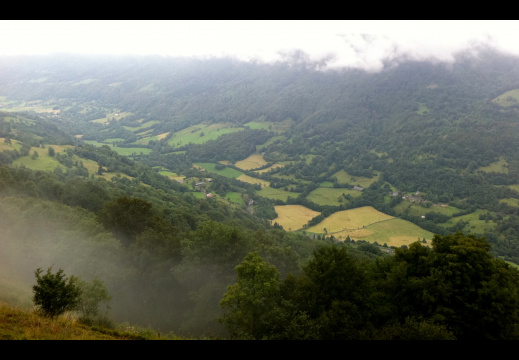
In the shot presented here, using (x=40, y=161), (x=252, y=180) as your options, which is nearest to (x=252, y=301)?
(x=40, y=161)

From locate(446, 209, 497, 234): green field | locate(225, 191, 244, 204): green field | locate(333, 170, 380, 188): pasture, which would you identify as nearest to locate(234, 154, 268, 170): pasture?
locate(333, 170, 380, 188): pasture

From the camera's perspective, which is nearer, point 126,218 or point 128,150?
point 126,218

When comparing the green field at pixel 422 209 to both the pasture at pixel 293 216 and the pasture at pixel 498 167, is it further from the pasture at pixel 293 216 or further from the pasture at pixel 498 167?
the pasture at pixel 498 167

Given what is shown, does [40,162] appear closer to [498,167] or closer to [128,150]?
[128,150]

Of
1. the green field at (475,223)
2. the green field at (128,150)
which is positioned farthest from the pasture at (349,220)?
the green field at (128,150)

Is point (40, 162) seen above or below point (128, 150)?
below
